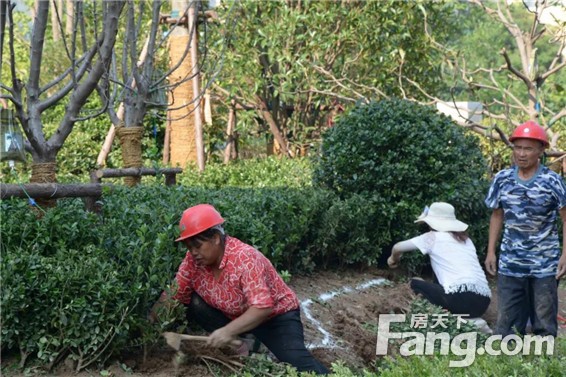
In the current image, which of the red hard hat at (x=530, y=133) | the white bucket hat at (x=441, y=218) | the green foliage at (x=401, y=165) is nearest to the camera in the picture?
the red hard hat at (x=530, y=133)

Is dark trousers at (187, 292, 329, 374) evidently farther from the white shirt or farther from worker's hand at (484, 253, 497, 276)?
the white shirt

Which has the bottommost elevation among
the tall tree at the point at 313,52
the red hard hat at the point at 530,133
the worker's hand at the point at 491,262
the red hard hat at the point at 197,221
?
the worker's hand at the point at 491,262

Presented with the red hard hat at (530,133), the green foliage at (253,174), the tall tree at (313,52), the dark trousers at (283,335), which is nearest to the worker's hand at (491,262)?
the red hard hat at (530,133)

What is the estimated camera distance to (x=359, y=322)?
706 centimetres

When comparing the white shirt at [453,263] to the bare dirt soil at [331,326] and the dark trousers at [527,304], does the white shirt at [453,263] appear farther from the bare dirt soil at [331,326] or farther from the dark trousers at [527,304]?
the dark trousers at [527,304]

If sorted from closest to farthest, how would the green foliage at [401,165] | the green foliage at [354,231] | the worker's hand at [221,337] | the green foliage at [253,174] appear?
the worker's hand at [221,337] < the green foliage at [354,231] < the green foliage at [401,165] < the green foliage at [253,174]

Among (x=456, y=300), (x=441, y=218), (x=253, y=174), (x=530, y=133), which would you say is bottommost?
(x=456, y=300)

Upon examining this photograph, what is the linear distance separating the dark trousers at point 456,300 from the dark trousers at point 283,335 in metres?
2.15

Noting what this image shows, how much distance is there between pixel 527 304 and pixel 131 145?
4564 mm

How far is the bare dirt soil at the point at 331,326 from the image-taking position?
17.3ft

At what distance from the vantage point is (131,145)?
9117mm

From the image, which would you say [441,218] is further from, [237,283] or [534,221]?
[237,283]
